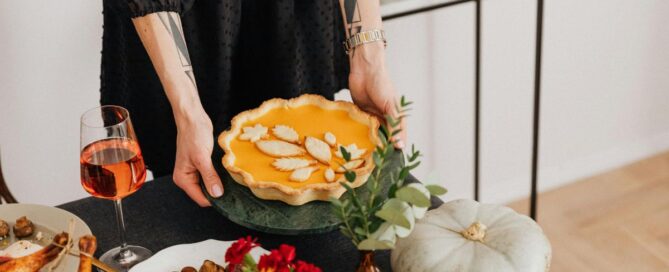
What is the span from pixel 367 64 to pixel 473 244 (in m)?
0.51

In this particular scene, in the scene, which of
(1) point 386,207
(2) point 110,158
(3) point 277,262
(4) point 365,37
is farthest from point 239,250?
(4) point 365,37

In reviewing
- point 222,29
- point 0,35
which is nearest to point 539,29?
point 222,29

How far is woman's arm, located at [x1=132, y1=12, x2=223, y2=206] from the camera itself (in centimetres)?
119

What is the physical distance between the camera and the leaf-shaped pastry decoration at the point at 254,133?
1246 mm

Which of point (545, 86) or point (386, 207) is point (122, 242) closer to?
point (386, 207)

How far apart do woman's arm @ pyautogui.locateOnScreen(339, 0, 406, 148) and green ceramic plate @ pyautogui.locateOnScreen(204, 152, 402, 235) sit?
29 cm

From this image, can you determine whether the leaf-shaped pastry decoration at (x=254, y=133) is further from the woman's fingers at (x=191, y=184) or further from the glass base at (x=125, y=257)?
the glass base at (x=125, y=257)

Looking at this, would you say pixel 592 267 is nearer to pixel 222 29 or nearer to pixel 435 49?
pixel 435 49

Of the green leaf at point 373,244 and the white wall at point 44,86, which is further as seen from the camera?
the white wall at point 44,86

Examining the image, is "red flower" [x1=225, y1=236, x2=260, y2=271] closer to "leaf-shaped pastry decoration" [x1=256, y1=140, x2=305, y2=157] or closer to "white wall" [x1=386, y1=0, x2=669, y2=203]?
"leaf-shaped pastry decoration" [x1=256, y1=140, x2=305, y2=157]

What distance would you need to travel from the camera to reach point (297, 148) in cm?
121

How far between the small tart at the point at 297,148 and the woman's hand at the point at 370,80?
121mm

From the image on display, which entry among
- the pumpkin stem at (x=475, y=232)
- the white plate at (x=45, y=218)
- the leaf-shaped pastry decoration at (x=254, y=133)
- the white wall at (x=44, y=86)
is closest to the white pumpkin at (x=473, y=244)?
the pumpkin stem at (x=475, y=232)

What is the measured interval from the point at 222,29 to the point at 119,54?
0.24 meters
